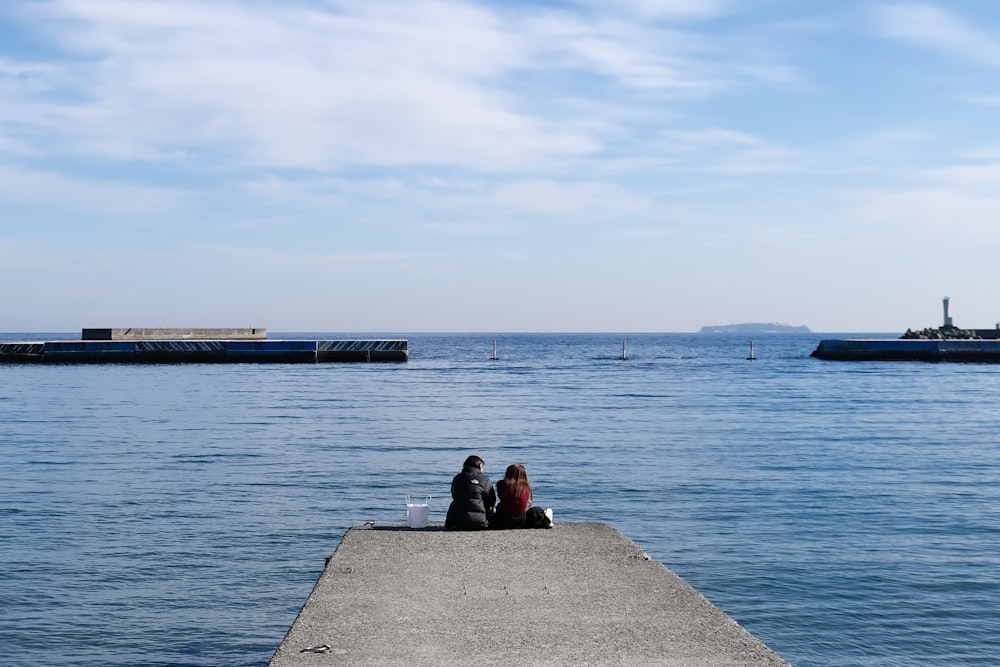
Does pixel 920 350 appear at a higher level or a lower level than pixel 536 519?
higher

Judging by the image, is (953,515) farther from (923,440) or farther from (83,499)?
(83,499)

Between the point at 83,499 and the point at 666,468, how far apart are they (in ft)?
48.8

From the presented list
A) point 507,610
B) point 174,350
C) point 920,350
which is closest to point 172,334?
point 174,350

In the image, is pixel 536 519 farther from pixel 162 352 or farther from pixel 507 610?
pixel 162 352

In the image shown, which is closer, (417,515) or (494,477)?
(417,515)

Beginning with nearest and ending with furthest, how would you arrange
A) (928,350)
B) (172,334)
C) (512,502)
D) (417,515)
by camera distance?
(512,502)
(417,515)
(928,350)
(172,334)

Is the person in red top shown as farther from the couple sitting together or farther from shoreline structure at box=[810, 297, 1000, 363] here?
shoreline structure at box=[810, 297, 1000, 363]

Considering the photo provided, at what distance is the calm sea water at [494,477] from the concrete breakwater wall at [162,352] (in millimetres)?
46975

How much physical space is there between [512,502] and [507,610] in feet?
14.5

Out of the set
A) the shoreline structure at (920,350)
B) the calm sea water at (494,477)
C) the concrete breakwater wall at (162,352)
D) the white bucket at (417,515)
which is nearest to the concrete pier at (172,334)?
the concrete breakwater wall at (162,352)

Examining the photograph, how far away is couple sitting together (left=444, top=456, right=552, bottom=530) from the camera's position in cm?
1462

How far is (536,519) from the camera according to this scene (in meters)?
15.0

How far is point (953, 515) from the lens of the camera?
69.1 ft

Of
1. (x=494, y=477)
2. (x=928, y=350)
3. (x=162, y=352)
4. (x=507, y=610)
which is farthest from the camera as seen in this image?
(x=928, y=350)
